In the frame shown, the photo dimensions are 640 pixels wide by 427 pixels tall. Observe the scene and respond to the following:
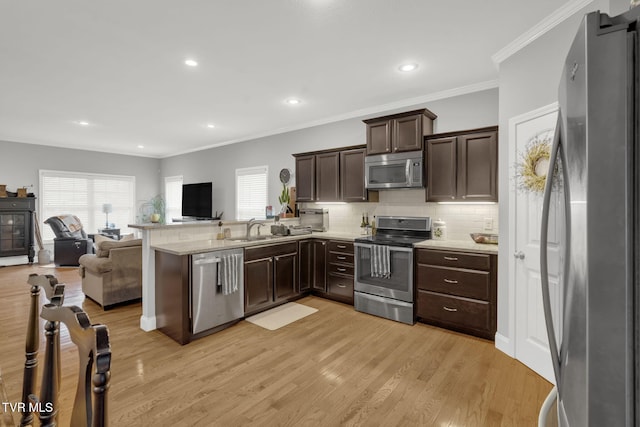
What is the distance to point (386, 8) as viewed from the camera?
2.44m

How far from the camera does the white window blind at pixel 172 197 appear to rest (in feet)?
29.0

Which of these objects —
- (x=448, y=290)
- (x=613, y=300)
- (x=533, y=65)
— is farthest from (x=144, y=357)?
(x=533, y=65)

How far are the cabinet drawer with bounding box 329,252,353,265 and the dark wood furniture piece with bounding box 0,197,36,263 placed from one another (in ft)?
22.8

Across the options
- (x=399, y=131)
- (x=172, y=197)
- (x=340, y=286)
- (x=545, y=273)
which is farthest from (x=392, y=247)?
(x=172, y=197)

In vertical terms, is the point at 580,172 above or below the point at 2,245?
above

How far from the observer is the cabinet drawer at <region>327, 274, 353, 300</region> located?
170 inches

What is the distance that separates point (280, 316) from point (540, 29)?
3845mm

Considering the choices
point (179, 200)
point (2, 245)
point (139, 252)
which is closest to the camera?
point (139, 252)

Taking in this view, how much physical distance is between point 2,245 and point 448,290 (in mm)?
8736

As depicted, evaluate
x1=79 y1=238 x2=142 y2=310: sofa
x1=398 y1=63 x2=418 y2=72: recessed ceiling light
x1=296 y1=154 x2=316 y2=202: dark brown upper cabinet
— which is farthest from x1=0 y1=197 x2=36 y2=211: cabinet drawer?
x1=398 y1=63 x2=418 y2=72: recessed ceiling light

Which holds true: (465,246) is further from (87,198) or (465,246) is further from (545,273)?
(87,198)

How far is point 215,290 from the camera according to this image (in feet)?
11.2

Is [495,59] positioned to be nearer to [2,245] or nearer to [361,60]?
[361,60]

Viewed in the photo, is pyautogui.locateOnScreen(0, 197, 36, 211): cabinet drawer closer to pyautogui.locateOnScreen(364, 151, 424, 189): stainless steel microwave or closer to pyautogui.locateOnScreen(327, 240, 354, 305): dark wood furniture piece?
pyautogui.locateOnScreen(327, 240, 354, 305): dark wood furniture piece
